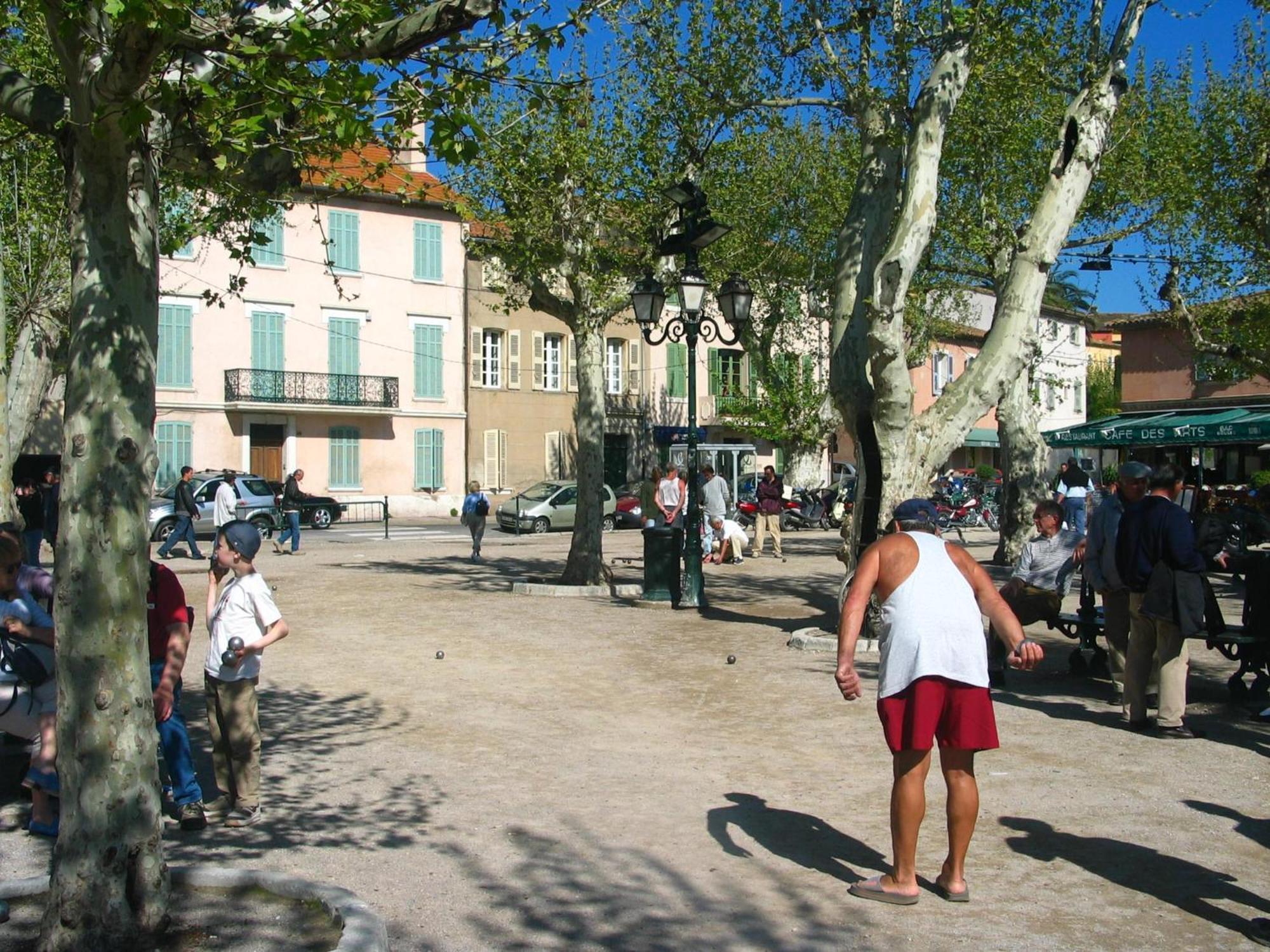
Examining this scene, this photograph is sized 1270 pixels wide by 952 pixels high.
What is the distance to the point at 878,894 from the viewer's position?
5.20 m

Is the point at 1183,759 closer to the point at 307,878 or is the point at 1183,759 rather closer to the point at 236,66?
the point at 307,878

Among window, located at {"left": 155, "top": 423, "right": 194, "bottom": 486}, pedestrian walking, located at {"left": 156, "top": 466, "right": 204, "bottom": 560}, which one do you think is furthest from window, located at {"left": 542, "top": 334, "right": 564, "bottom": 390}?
pedestrian walking, located at {"left": 156, "top": 466, "right": 204, "bottom": 560}

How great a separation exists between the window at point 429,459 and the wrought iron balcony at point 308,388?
1734mm

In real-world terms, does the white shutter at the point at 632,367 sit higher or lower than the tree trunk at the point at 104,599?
higher

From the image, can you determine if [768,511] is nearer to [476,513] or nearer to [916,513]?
[476,513]

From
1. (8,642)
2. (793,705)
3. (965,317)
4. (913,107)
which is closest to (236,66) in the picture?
(8,642)

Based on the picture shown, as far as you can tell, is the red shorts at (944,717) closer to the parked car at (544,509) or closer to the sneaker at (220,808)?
the sneaker at (220,808)

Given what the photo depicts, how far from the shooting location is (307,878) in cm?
533

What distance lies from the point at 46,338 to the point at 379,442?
731 inches

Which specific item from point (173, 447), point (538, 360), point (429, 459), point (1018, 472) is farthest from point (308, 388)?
point (1018, 472)

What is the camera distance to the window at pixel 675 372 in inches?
1871

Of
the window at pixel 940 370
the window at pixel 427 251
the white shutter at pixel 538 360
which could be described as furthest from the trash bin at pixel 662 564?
the window at pixel 940 370

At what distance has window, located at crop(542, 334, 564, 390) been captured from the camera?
4472 centimetres

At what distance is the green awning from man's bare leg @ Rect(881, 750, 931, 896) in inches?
891
